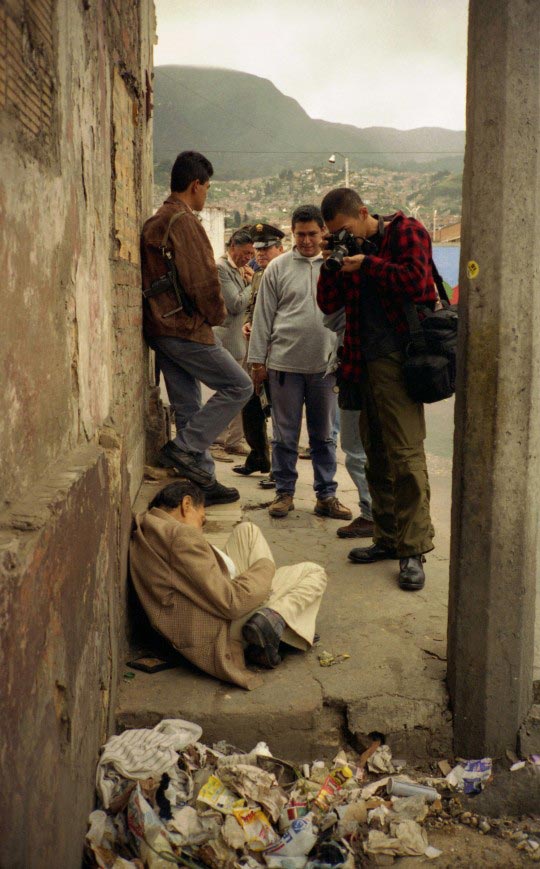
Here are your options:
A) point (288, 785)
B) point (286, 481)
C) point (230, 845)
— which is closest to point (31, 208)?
point (230, 845)

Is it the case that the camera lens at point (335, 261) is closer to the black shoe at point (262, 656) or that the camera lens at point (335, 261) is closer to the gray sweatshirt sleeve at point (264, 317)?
the gray sweatshirt sleeve at point (264, 317)

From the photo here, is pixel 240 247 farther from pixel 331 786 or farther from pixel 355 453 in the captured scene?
pixel 331 786

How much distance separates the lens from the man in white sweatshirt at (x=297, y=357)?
17.7 feet

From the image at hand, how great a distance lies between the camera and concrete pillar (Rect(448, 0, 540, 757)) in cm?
273

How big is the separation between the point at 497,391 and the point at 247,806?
154 cm

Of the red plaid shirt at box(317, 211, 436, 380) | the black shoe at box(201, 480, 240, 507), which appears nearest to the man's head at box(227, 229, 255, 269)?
the black shoe at box(201, 480, 240, 507)

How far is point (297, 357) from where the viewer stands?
541 centimetres

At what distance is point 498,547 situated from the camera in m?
2.95

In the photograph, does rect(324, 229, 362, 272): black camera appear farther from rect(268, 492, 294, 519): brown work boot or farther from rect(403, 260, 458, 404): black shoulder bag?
rect(268, 492, 294, 519): brown work boot

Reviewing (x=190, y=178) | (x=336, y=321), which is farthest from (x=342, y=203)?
(x=190, y=178)

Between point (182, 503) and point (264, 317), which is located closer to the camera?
point (182, 503)

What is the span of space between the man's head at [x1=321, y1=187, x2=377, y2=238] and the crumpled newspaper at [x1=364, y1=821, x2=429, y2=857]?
270cm

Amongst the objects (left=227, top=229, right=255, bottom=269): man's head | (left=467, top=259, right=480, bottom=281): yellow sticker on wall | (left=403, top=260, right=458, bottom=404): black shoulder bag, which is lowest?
(left=403, top=260, right=458, bottom=404): black shoulder bag

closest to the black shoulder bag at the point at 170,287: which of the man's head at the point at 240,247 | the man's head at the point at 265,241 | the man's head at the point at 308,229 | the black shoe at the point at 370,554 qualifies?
the man's head at the point at 308,229
